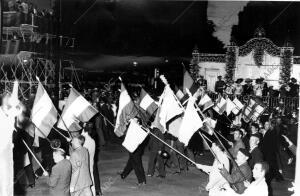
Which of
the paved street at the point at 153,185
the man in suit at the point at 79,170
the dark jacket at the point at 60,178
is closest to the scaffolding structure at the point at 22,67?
the paved street at the point at 153,185

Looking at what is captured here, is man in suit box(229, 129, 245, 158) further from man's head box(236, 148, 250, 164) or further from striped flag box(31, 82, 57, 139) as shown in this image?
striped flag box(31, 82, 57, 139)

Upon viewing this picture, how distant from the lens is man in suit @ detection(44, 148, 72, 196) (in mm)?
6441

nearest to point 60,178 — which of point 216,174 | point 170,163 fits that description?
point 216,174

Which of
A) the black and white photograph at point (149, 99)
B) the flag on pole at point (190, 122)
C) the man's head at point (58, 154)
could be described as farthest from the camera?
the flag on pole at point (190, 122)

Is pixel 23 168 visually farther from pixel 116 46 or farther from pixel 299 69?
pixel 116 46

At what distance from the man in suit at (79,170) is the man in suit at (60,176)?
2.32ft

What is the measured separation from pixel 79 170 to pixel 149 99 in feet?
15.7

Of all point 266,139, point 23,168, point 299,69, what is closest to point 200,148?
point 266,139

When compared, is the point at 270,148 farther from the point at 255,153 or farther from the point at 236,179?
the point at 236,179

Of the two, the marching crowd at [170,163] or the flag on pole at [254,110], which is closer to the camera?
the marching crowd at [170,163]

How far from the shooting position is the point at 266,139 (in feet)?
35.3

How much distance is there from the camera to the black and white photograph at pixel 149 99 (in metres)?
7.54

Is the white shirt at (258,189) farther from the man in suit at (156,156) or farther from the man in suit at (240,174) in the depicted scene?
the man in suit at (156,156)

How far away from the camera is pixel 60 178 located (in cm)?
647
